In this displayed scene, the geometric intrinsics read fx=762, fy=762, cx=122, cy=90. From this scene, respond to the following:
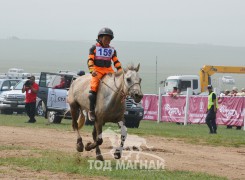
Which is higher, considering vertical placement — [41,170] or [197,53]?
[197,53]

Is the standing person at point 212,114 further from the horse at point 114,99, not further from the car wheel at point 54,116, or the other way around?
the horse at point 114,99

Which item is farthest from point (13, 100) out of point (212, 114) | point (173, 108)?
point (212, 114)

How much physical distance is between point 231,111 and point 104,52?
19.0m

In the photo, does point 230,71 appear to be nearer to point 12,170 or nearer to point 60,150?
point 60,150

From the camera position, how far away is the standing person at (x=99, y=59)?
15.3 metres

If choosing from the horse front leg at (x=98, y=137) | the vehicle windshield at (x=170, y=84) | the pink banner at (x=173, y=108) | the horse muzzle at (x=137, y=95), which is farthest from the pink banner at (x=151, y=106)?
the horse muzzle at (x=137, y=95)

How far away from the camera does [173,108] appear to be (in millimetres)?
37844

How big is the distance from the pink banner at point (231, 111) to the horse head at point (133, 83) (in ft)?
62.7

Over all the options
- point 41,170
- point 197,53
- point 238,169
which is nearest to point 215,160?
point 238,169

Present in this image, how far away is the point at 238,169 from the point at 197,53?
174380 mm

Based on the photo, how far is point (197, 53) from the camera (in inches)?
7411

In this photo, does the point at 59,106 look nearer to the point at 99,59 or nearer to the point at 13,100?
the point at 13,100

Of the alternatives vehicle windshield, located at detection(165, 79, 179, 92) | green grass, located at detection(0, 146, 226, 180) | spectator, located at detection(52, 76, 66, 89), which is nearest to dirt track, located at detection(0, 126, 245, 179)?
green grass, located at detection(0, 146, 226, 180)

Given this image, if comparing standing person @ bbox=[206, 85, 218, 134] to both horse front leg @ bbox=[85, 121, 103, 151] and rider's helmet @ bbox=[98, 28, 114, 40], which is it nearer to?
rider's helmet @ bbox=[98, 28, 114, 40]
